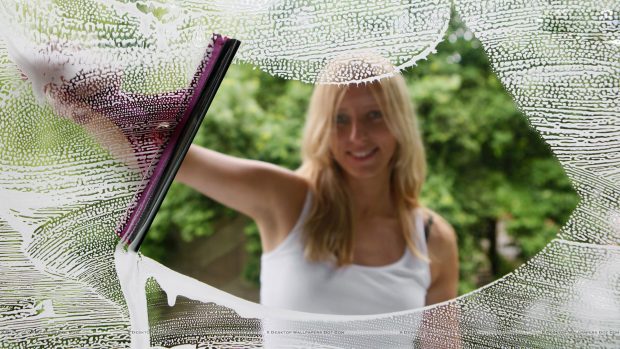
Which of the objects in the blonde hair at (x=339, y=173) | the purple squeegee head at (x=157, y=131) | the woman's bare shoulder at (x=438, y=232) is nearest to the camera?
the purple squeegee head at (x=157, y=131)

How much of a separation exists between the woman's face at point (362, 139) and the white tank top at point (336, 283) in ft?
0.35

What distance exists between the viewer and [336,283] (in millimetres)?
893

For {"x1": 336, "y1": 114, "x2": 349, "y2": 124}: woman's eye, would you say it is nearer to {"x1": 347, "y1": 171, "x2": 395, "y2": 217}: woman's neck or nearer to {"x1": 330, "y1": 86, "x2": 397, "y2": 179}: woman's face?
{"x1": 330, "y1": 86, "x2": 397, "y2": 179}: woman's face

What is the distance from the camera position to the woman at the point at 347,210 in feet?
2.87

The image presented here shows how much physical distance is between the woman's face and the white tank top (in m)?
0.11

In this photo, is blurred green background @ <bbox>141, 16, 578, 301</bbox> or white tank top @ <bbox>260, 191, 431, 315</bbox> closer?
white tank top @ <bbox>260, 191, 431, 315</bbox>

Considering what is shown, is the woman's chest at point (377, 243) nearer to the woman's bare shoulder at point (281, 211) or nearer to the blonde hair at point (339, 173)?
the blonde hair at point (339, 173)


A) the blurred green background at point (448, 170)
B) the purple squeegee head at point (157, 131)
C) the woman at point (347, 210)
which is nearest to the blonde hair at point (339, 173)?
the woman at point (347, 210)

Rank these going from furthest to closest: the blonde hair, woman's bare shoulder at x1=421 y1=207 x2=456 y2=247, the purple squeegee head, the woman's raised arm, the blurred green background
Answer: the blurred green background → woman's bare shoulder at x1=421 y1=207 x2=456 y2=247 → the blonde hair → the woman's raised arm → the purple squeegee head

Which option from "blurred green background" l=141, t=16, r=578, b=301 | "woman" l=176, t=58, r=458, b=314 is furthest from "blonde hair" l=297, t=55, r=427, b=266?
"blurred green background" l=141, t=16, r=578, b=301

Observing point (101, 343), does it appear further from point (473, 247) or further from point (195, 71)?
point (473, 247)

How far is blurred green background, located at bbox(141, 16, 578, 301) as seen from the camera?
2504mm

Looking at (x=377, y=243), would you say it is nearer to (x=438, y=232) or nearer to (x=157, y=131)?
(x=438, y=232)

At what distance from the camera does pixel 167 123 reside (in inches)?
16.9
